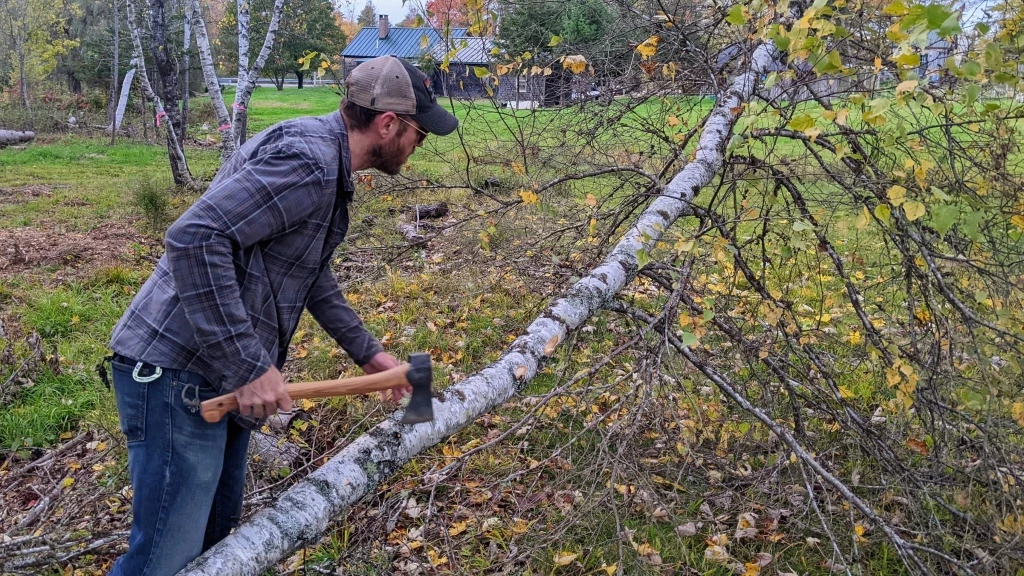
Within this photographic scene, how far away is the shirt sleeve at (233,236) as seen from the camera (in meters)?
1.66

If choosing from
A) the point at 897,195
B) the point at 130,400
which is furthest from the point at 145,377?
the point at 897,195

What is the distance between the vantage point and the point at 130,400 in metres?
1.87

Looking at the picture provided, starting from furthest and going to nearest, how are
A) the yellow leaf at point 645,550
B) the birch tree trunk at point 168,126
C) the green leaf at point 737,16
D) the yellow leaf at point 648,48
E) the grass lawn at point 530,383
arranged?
1. the birch tree trunk at point 168,126
2. the yellow leaf at point 648,48
3. the grass lawn at point 530,383
4. the yellow leaf at point 645,550
5. the green leaf at point 737,16

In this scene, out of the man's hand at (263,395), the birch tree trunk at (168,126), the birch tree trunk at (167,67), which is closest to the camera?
the man's hand at (263,395)

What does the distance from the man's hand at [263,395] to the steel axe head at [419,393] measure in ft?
1.07

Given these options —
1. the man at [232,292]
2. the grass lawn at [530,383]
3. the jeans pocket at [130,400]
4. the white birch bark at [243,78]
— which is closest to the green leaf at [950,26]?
the grass lawn at [530,383]

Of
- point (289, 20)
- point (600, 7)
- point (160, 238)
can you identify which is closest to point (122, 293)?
point (160, 238)

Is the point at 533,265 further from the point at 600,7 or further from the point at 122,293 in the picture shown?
the point at 122,293

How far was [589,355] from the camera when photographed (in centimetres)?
459

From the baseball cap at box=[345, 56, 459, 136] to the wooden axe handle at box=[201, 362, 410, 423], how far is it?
73cm

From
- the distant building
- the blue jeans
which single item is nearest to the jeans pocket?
the blue jeans

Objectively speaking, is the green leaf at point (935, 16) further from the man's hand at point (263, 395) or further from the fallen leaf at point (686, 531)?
the fallen leaf at point (686, 531)

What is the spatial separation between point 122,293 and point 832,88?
5769mm

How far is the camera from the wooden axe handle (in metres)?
1.83
